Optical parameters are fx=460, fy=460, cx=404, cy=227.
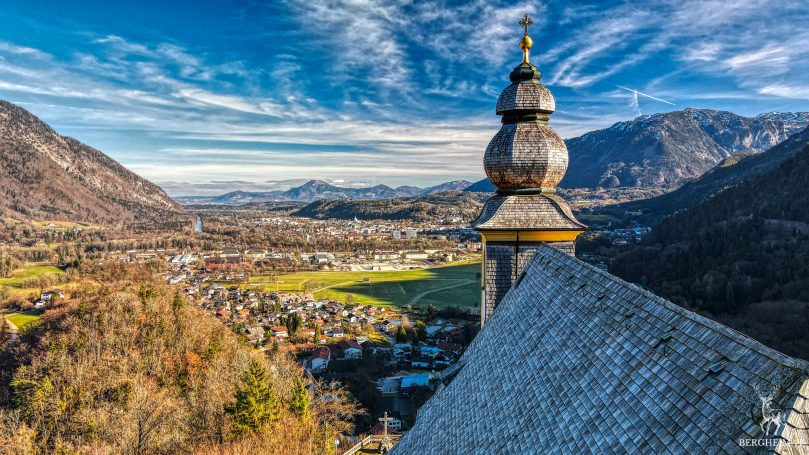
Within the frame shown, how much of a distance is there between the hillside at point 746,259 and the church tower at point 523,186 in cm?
4154

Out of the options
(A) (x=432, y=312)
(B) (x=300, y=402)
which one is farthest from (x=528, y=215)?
(A) (x=432, y=312)

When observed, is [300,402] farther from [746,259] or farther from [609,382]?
[746,259]

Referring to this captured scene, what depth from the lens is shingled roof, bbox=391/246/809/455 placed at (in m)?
3.47

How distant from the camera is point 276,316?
2872 inches

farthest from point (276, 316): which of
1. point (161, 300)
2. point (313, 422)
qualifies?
point (313, 422)

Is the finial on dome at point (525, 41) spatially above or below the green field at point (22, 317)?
above

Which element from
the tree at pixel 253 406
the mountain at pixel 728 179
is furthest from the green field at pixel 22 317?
the mountain at pixel 728 179

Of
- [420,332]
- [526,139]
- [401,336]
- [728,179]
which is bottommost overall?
[420,332]

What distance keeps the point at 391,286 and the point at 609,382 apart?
100 m

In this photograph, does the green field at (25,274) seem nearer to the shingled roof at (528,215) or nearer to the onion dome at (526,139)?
the shingled roof at (528,215)

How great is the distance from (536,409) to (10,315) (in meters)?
76.8

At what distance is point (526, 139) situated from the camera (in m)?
13.4

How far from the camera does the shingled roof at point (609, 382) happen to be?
3466 mm

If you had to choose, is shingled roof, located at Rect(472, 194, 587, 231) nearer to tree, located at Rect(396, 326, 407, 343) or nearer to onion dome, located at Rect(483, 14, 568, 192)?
onion dome, located at Rect(483, 14, 568, 192)
